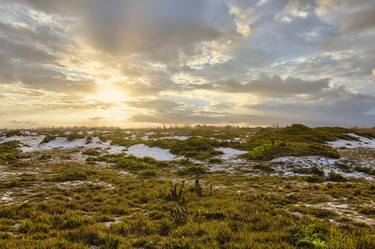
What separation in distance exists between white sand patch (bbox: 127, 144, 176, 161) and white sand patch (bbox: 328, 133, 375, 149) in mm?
21595

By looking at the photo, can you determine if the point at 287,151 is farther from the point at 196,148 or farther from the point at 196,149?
the point at 196,148

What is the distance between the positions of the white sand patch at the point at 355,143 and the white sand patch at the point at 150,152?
21595mm

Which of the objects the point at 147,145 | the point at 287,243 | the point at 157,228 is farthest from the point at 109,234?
the point at 147,145

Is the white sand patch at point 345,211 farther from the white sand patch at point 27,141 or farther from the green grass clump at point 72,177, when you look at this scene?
the white sand patch at point 27,141

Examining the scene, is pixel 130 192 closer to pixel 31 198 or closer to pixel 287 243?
pixel 31 198

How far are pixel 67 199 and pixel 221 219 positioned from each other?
26.8 feet

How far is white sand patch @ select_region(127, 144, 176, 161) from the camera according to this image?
35.5 metres

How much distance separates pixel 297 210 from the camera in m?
12.5

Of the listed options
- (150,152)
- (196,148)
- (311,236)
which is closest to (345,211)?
(311,236)

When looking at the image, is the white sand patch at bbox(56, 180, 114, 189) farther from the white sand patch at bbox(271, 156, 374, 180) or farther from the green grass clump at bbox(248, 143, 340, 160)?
the green grass clump at bbox(248, 143, 340, 160)

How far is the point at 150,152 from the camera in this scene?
40438 mm

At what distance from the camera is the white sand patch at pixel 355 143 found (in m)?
38.9

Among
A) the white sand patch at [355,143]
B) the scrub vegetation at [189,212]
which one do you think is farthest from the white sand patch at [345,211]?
the white sand patch at [355,143]

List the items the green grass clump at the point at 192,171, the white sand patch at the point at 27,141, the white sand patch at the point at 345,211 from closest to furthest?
the white sand patch at the point at 345,211, the green grass clump at the point at 192,171, the white sand patch at the point at 27,141
